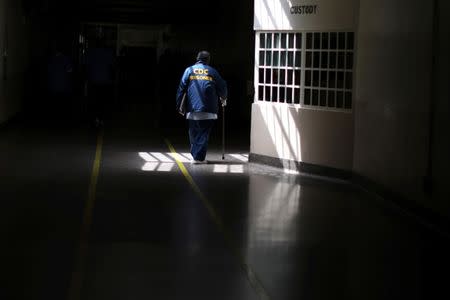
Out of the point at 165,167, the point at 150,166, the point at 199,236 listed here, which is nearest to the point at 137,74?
the point at 150,166

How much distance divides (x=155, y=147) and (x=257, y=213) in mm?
6984

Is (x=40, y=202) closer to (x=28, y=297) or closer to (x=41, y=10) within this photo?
(x=28, y=297)

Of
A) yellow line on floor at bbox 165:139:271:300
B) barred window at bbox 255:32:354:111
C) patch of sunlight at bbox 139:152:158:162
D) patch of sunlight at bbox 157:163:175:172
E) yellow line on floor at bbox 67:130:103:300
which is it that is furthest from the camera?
patch of sunlight at bbox 139:152:158:162

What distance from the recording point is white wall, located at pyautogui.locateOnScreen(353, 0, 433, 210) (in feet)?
33.5

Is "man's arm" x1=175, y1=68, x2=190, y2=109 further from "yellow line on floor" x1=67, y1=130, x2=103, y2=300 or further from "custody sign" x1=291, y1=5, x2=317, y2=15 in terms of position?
"custody sign" x1=291, y1=5, x2=317, y2=15

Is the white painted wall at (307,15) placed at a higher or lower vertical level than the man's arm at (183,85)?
higher

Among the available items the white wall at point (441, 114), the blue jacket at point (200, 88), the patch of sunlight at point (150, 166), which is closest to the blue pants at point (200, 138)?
the blue jacket at point (200, 88)

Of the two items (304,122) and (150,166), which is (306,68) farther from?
(150,166)

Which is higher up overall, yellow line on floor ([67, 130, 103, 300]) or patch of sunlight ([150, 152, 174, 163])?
patch of sunlight ([150, 152, 174, 163])

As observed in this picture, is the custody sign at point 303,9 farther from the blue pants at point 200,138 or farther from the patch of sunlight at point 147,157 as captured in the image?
the patch of sunlight at point 147,157

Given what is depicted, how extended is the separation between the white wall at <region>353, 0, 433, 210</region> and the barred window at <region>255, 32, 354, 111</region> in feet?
2.03

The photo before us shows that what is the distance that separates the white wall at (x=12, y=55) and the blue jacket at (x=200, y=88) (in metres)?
6.25

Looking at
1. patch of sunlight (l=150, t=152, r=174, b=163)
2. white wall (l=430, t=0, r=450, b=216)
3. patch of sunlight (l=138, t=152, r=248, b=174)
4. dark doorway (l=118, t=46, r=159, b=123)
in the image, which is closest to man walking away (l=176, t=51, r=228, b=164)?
patch of sunlight (l=138, t=152, r=248, b=174)

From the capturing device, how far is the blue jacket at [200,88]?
14555 mm
